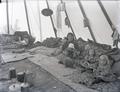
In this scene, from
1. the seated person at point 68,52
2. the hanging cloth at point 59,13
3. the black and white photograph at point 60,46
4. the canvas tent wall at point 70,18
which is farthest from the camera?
the hanging cloth at point 59,13

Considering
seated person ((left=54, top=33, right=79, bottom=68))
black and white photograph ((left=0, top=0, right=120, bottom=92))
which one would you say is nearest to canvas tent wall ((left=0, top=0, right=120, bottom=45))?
black and white photograph ((left=0, top=0, right=120, bottom=92))

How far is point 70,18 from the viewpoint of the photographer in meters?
3.83

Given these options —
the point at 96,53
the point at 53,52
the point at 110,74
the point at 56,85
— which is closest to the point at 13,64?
the point at 53,52

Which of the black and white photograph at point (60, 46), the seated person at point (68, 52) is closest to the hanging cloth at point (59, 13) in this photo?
the black and white photograph at point (60, 46)

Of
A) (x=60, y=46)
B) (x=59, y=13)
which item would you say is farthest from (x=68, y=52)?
(x=59, y=13)

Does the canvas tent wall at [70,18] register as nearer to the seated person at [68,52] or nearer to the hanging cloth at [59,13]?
the hanging cloth at [59,13]

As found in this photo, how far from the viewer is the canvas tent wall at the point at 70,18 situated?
9.57 feet

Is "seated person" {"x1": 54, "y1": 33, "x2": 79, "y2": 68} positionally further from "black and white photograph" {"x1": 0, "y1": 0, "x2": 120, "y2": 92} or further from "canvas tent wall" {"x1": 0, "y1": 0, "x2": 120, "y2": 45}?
"canvas tent wall" {"x1": 0, "y1": 0, "x2": 120, "y2": 45}

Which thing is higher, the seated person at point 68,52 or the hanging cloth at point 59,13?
the hanging cloth at point 59,13

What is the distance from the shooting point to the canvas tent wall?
2.92 m

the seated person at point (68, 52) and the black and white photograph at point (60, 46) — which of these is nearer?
the black and white photograph at point (60, 46)

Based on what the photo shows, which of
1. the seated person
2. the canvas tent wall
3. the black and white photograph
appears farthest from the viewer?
the canvas tent wall

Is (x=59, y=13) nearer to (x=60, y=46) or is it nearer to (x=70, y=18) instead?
(x=70, y=18)

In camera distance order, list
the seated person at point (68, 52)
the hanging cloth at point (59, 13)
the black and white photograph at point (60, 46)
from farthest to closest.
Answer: the hanging cloth at point (59, 13) < the seated person at point (68, 52) < the black and white photograph at point (60, 46)
